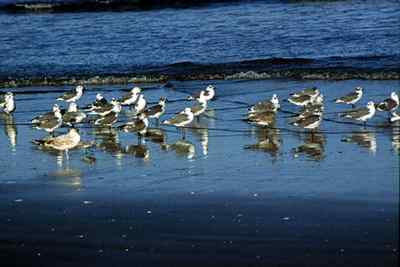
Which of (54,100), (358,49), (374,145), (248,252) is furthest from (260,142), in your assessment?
(358,49)

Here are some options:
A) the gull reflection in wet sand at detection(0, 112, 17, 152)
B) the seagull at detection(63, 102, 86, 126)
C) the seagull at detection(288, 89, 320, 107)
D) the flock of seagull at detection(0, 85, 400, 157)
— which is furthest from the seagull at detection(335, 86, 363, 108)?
the gull reflection in wet sand at detection(0, 112, 17, 152)

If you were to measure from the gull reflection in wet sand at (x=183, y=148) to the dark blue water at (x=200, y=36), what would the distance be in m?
9.57

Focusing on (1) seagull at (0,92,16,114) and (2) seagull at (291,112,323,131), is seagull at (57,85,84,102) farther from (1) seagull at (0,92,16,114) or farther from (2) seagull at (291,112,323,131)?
(2) seagull at (291,112,323,131)

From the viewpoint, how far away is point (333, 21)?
34.1 meters

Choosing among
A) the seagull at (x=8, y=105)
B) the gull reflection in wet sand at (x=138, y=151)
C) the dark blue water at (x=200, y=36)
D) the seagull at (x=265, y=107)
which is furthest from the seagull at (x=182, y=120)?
the dark blue water at (x=200, y=36)

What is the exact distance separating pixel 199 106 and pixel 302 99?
189 cm

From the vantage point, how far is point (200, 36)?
32.4 meters

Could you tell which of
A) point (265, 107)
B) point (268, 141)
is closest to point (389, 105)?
point (265, 107)

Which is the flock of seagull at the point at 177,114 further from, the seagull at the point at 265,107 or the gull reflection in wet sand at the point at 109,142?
the gull reflection in wet sand at the point at 109,142

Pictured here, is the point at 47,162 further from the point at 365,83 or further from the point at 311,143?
the point at 365,83

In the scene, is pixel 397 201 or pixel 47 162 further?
pixel 47 162

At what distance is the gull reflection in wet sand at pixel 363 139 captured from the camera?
15.6 meters

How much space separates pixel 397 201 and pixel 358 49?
16221 mm

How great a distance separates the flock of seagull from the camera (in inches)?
675
